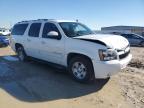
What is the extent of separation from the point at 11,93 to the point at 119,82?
10.8ft

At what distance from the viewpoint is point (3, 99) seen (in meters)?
5.42

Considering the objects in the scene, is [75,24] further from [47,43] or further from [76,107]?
[76,107]

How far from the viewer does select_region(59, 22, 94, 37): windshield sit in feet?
23.5

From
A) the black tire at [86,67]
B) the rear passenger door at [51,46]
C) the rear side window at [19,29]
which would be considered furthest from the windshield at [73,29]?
the rear side window at [19,29]

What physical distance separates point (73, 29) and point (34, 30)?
6.88ft

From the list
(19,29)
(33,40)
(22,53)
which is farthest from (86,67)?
(19,29)

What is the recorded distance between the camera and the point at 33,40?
8727 millimetres

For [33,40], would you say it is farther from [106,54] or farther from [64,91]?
[106,54]

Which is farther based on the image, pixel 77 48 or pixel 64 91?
pixel 77 48

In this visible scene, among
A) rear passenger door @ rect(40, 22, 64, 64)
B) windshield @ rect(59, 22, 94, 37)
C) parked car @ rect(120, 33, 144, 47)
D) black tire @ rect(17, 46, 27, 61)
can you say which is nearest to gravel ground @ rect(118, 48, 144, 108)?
windshield @ rect(59, 22, 94, 37)

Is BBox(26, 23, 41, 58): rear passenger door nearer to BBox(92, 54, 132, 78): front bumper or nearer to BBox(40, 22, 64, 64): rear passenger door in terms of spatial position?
BBox(40, 22, 64, 64): rear passenger door

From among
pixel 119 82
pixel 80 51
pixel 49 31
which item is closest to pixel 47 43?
pixel 49 31

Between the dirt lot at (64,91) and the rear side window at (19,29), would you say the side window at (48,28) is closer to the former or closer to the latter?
the dirt lot at (64,91)

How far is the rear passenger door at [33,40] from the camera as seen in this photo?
335 inches
